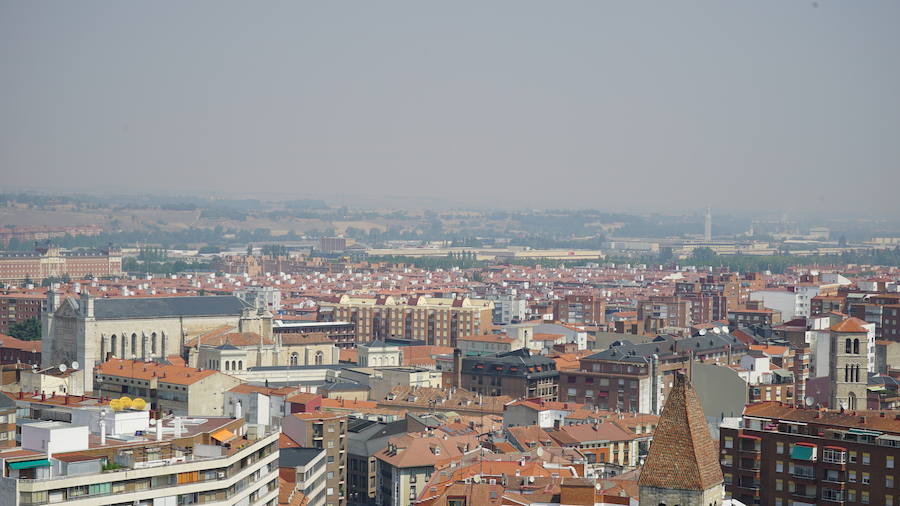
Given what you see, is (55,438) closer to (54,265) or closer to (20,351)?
(20,351)

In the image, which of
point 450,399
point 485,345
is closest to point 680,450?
point 450,399

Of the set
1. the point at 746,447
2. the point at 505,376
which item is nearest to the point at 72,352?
the point at 505,376

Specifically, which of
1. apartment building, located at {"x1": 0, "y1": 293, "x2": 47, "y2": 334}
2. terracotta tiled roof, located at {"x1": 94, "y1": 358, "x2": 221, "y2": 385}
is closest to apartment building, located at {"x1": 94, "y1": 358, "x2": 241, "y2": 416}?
terracotta tiled roof, located at {"x1": 94, "y1": 358, "x2": 221, "y2": 385}

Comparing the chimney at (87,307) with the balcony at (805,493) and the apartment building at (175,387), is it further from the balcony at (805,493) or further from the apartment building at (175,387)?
the balcony at (805,493)

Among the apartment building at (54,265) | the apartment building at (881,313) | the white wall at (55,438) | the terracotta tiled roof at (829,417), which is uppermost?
the white wall at (55,438)

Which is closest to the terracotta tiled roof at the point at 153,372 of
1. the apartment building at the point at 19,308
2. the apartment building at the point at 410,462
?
the apartment building at the point at 410,462

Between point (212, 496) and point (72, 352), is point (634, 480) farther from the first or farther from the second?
point (72, 352)

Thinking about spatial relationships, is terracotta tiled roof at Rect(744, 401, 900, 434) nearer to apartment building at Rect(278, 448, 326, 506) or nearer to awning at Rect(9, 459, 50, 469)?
apartment building at Rect(278, 448, 326, 506)
